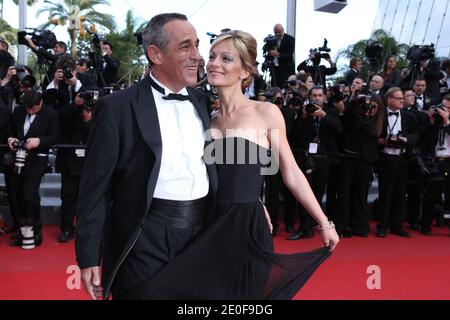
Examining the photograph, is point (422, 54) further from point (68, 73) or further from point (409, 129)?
point (68, 73)

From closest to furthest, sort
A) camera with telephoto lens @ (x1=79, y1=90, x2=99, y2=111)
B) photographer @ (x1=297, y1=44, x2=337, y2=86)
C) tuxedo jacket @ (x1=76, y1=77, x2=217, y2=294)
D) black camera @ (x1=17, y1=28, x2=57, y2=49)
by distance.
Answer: tuxedo jacket @ (x1=76, y1=77, x2=217, y2=294)
camera with telephoto lens @ (x1=79, y1=90, x2=99, y2=111)
black camera @ (x1=17, y1=28, x2=57, y2=49)
photographer @ (x1=297, y1=44, x2=337, y2=86)

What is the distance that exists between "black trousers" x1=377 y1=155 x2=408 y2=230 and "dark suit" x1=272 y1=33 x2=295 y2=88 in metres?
2.51

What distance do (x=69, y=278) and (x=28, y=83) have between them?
288 centimetres

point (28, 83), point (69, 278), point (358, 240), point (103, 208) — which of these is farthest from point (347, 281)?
point (28, 83)

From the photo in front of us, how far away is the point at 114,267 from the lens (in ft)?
6.86

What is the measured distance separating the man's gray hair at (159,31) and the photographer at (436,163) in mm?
5303

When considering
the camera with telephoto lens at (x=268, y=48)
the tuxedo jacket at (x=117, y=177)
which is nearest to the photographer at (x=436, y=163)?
the camera with telephoto lens at (x=268, y=48)

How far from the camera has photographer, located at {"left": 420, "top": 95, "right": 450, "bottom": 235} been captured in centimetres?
676

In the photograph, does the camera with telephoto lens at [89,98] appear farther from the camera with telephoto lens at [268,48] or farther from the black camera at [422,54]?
the black camera at [422,54]

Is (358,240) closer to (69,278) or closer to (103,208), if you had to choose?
(69,278)

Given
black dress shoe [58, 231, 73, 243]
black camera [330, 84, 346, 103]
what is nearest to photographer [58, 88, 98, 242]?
black dress shoe [58, 231, 73, 243]

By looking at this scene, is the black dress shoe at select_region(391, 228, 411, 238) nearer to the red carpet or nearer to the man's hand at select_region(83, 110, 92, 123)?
the red carpet

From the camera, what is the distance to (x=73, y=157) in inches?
240

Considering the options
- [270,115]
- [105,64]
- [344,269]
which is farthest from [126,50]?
[270,115]
